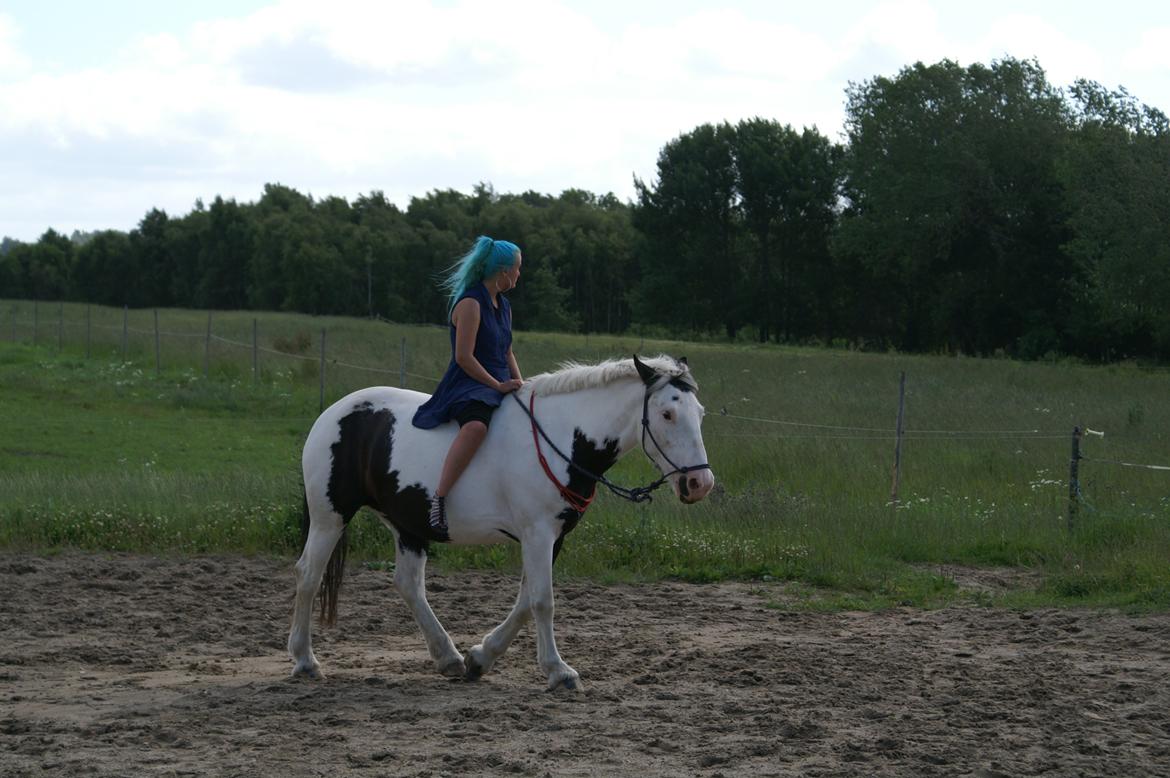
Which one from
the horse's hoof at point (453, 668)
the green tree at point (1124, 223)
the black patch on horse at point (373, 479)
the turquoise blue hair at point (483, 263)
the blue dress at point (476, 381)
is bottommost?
the horse's hoof at point (453, 668)

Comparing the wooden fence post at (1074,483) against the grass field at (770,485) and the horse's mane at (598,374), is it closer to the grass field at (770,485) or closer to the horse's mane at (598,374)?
the grass field at (770,485)

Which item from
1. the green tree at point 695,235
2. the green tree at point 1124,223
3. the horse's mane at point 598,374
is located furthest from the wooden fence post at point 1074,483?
the green tree at point 695,235

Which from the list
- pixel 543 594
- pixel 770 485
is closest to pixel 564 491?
pixel 543 594

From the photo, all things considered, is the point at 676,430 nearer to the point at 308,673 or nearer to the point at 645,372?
the point at 645,372

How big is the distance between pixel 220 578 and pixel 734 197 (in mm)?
53674

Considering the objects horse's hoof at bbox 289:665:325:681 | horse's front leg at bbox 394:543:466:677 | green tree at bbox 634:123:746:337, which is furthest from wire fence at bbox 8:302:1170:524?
green tree at bbox 634:123:746:337

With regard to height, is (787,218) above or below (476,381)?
above

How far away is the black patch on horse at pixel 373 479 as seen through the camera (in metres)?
6.82

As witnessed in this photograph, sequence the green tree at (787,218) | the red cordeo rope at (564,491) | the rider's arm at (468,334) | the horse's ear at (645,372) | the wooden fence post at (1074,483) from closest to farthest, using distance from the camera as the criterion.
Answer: the horse's ear at (645,372), the red cordeo rope at (564,491), the rider's arm at (468,334), the wooden fence post at (1074,483), the green tree at (787,218)

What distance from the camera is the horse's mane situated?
6332 millimetres

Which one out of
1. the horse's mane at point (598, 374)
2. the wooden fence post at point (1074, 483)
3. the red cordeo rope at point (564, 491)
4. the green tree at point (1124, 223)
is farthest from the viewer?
the green tree at point (1124, 223)

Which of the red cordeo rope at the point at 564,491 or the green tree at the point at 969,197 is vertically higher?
the green tree at the point at 969,197

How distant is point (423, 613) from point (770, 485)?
673 centimetres

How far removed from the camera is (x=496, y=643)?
6703mm
